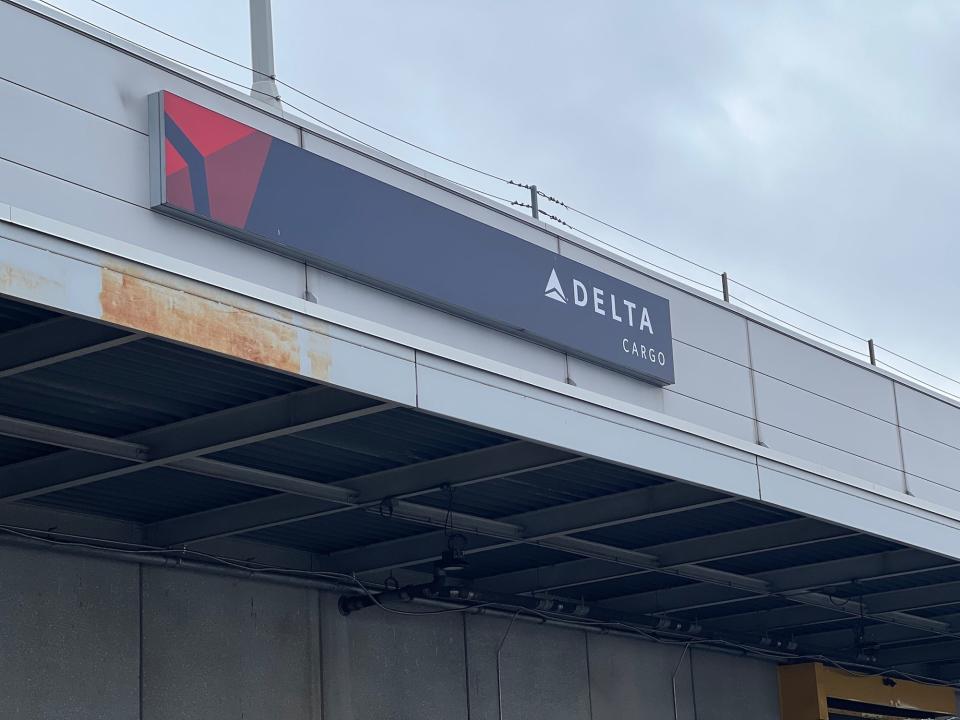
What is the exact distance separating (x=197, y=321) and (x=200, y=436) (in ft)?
6.77

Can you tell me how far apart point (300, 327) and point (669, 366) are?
653 cm

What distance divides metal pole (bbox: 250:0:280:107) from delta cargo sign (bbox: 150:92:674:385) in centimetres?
121

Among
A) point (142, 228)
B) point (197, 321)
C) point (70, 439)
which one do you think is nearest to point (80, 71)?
point (142, 228)

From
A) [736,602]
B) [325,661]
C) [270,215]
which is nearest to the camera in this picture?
[270,215]

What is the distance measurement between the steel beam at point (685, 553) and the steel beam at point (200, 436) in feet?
18.4

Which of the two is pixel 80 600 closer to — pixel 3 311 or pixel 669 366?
pixel 3 311

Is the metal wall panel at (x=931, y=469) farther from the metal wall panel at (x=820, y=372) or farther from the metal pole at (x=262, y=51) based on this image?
the metal pole at (x=262, y=51)

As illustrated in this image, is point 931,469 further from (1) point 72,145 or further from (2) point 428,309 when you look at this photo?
(1) point 72,145

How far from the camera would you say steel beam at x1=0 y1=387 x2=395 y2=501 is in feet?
32.5

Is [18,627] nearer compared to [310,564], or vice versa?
[18,627]

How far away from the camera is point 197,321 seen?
8.41 m

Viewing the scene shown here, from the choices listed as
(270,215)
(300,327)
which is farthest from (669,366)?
(300,327)

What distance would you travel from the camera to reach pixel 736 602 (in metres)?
17.5

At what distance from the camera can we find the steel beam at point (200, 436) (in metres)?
9.91
